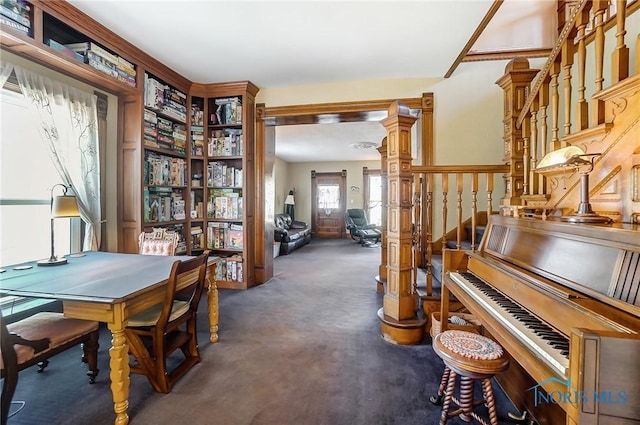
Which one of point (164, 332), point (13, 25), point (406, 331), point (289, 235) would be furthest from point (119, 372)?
point (289, 235)

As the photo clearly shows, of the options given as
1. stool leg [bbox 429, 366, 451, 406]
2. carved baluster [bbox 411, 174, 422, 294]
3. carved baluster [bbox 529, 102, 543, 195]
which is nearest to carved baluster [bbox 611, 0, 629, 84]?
carved baluster [bbox 529, 102, 543, 195]

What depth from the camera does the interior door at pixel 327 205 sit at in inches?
364

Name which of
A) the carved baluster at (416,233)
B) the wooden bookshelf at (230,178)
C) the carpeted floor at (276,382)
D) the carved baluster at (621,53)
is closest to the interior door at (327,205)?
the wooden bookshelf at (230,178)

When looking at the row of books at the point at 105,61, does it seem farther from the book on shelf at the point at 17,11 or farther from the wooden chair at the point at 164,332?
the wooden chair at the point at 164,332

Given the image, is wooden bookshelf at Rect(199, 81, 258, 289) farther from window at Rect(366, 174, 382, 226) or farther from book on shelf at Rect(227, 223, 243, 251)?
window at Rect(366, 174, 382, 226)

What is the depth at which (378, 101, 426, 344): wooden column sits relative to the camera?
7.29 ft

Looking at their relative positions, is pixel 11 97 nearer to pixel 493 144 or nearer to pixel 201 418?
pixel 201 418

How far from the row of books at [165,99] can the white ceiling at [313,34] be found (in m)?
0.25

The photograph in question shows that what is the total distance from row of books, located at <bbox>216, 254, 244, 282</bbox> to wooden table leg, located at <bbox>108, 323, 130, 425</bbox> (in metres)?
2.25

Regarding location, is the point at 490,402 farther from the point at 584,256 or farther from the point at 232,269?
the point at 232,269

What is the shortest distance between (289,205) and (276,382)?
295 inches

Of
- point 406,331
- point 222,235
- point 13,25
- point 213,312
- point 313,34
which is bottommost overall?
point 406,331

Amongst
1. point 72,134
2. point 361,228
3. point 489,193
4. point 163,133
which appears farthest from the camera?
point 361,228

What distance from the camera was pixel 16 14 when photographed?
1.86 m
